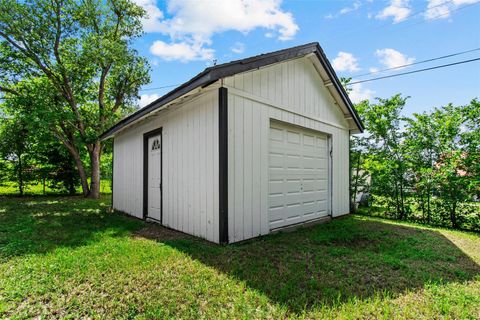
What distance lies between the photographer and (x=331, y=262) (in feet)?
11.0

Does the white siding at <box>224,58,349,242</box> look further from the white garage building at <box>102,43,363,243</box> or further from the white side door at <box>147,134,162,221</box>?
the white side door at <box>147,134,162,221</box>

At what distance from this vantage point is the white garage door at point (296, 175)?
504 centimetres

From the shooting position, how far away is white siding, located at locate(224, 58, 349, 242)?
4.13m

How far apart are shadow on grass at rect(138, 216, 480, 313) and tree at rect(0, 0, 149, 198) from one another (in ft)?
28.3

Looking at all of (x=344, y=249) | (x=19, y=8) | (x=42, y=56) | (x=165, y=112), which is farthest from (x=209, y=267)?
(x=19, y=8)

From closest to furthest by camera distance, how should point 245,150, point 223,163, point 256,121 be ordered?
point 223,163, point 245,150, point 256,121

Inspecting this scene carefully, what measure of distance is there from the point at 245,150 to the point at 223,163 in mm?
573

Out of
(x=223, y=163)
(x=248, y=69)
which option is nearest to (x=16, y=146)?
(x=223, y=163)

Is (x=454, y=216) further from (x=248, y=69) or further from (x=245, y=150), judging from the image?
(x=248, y=69)

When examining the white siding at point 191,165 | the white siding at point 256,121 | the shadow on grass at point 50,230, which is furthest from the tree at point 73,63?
the white siding at point 256,121

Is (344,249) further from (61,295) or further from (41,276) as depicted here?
(41,276)

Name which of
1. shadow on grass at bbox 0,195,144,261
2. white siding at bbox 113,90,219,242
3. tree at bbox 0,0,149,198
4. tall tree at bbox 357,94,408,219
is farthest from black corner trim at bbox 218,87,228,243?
tree at bbox 0,0,149,198

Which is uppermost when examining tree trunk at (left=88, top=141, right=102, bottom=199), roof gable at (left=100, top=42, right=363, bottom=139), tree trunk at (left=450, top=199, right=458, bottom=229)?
roof gable at (left=100, top=42, right=363, bottom=139)

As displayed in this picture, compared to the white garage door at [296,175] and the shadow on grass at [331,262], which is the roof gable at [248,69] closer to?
the white garage door at [296,175]
